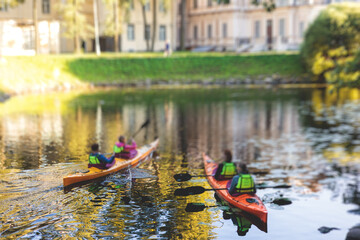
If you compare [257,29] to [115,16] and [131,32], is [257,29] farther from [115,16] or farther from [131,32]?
[115,16]

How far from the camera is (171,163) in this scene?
2255 cm

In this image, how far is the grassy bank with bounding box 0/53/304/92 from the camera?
5638cm

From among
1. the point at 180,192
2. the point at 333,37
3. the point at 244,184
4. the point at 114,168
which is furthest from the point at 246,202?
the point at 333,37

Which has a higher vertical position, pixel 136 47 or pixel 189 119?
pixel 136 47

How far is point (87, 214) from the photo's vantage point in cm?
1541

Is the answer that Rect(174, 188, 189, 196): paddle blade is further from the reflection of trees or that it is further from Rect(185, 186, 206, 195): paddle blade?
the reflection of trees

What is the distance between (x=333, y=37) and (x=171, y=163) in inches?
1730

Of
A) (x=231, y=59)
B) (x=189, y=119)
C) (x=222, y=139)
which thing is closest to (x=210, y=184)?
(x=222, y=139)

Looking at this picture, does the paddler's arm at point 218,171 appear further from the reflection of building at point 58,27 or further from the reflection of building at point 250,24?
the reflection of building at point 250,24

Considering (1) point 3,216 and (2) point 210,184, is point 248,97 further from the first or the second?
(1) point 3,216

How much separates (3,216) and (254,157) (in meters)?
12.6

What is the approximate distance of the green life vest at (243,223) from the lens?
579 inches

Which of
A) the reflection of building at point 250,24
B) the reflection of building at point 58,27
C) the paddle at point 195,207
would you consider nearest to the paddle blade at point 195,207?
the paddle at point 195,207

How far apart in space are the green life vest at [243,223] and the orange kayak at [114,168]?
5.90m
